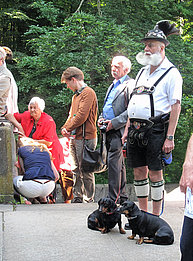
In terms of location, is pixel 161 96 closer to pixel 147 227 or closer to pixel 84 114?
pixel 147 227

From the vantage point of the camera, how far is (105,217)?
4.68 metres

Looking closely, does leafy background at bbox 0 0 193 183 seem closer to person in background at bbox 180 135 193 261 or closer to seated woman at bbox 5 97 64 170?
seated woman at bbox 5 97 64 170

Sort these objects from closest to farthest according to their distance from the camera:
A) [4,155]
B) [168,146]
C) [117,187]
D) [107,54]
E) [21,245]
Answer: [21,245] → [168,146] → [117,187] → [4,155] → [107,54]

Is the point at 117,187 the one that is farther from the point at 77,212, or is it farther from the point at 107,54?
the point at 107,54

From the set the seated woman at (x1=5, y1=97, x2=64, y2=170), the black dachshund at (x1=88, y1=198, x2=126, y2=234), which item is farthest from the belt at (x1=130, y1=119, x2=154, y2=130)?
the seated woman at (x1=5, y1=97, x2=64, y2=170)

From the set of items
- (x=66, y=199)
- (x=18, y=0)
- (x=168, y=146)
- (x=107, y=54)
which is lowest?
(x=66, y=199)

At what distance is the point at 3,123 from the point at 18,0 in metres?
8.95

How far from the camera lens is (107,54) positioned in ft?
36.3

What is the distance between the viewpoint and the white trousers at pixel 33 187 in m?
6.48

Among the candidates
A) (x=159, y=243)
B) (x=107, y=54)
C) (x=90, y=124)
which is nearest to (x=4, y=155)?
(x=90, y=124)

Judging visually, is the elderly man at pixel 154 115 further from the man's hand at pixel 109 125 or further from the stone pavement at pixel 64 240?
the man's hand at pixel 109 125

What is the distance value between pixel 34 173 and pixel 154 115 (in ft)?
7.85

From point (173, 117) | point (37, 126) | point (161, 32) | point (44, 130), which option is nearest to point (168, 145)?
point (173, 117)

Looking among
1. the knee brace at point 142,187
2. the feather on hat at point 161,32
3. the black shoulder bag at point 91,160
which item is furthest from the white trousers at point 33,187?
the feather on hat at point 161,32
